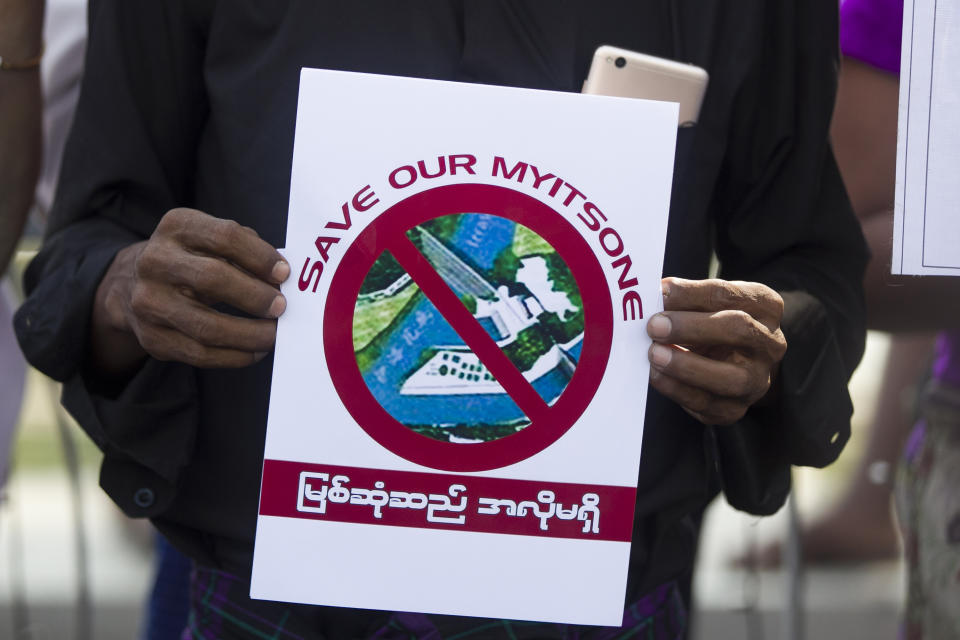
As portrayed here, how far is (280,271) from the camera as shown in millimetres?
1117

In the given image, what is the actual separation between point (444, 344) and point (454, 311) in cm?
4

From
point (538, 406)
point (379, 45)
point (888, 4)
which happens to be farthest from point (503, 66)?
point (888, 4)

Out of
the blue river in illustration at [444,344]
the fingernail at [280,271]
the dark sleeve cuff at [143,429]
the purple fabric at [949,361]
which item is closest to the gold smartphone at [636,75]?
the blue river in illustration at [444,344]

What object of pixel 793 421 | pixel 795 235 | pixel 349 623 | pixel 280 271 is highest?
pixel 795 235

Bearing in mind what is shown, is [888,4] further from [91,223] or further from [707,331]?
[91,223]

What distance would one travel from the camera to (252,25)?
1.29 m

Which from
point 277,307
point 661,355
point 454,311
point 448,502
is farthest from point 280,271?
point 661,355

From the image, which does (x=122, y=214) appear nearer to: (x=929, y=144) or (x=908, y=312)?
(x=929, y=144)

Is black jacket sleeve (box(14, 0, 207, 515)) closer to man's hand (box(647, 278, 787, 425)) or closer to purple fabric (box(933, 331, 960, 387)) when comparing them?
man's hand (box(647, 278, 787, 425))

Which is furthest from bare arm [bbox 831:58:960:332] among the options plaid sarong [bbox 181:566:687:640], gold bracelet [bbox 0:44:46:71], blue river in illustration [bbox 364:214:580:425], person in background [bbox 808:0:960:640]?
gold bracelet [bbox 0:44:46:71]

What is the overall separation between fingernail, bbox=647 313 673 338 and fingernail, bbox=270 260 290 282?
385mm

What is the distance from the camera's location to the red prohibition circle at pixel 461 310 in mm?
1132

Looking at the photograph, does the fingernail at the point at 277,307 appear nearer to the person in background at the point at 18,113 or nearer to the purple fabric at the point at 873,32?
the person in background at the point at 18,113

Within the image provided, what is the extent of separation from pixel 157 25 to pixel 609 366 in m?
0.71
